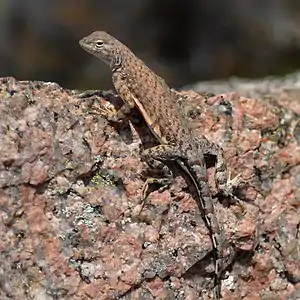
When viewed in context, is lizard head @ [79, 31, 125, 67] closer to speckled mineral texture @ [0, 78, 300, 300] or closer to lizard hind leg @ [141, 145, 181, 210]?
speckled mineral texture @ [0, 78, 300, 300]

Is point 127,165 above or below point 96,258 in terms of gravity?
above

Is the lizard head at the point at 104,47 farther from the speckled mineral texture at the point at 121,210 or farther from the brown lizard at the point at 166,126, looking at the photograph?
the speckled mineral texture at the point at 121,210

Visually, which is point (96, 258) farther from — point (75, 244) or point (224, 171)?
point (224, 171)

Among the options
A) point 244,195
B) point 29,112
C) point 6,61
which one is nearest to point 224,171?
point 244,195

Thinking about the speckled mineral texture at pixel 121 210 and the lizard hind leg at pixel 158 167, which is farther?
the lizard hind leg at pixel 158 167

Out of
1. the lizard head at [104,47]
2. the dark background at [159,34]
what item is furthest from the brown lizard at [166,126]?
the dark background at [159,34]

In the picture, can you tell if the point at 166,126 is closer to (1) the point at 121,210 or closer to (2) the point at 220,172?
(2) the point at 220,172

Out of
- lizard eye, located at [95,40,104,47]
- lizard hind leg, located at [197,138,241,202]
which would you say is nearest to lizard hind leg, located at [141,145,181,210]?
lizard hind leg, located at [197,138,241,202]

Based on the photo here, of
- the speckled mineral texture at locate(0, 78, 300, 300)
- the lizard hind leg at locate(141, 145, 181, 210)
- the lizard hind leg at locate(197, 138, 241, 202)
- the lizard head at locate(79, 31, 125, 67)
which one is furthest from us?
the lizard head at locate(79, 31, 125, 67)
